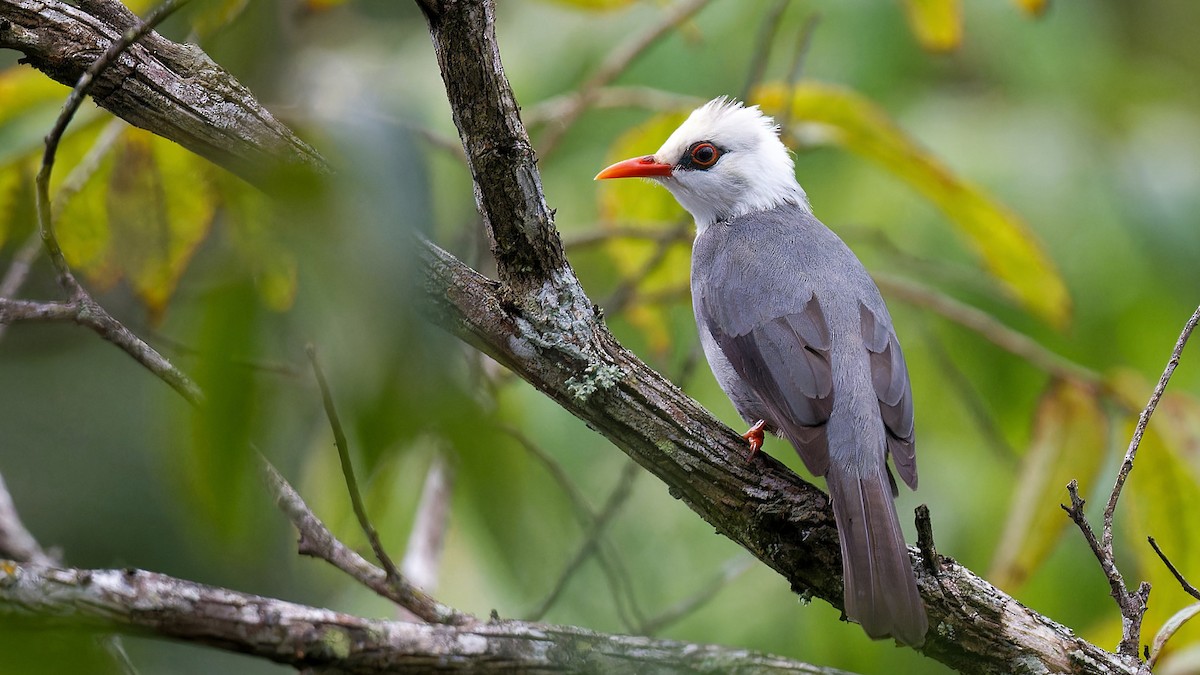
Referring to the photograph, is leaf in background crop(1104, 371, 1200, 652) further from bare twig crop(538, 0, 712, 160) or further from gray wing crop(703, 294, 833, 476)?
bare twig crop(538, 0, 712, 160)

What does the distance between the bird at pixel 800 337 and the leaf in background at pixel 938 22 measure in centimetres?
83

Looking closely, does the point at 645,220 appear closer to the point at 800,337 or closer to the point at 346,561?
the point at 800,337

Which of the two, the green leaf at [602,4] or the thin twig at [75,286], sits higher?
the green leaf at [602,4]

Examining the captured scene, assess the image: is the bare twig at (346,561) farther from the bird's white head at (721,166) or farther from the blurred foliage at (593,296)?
the bird's white head at (721,166)

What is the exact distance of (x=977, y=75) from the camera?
9305 millimetres

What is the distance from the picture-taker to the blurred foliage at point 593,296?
1.39m

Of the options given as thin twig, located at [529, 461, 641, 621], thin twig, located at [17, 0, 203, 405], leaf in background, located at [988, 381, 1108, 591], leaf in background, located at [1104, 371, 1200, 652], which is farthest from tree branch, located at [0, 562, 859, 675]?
leaf in background, located at [1104, 371, 1200, 652]

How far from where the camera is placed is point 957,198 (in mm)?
4637

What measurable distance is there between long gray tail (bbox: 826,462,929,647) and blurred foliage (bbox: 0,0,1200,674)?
34.0 inches

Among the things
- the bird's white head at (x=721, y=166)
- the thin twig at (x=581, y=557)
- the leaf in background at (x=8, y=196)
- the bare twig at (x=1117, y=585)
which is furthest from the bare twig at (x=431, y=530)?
the bare twig at (x=1117, y=585)

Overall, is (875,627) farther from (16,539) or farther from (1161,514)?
(16,539)

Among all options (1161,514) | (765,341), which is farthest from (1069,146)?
(765,341)

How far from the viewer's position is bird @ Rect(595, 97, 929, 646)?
3025 mm

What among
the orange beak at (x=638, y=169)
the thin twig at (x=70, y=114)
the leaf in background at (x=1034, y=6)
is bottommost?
the thin twig at (x=70, y=114)
